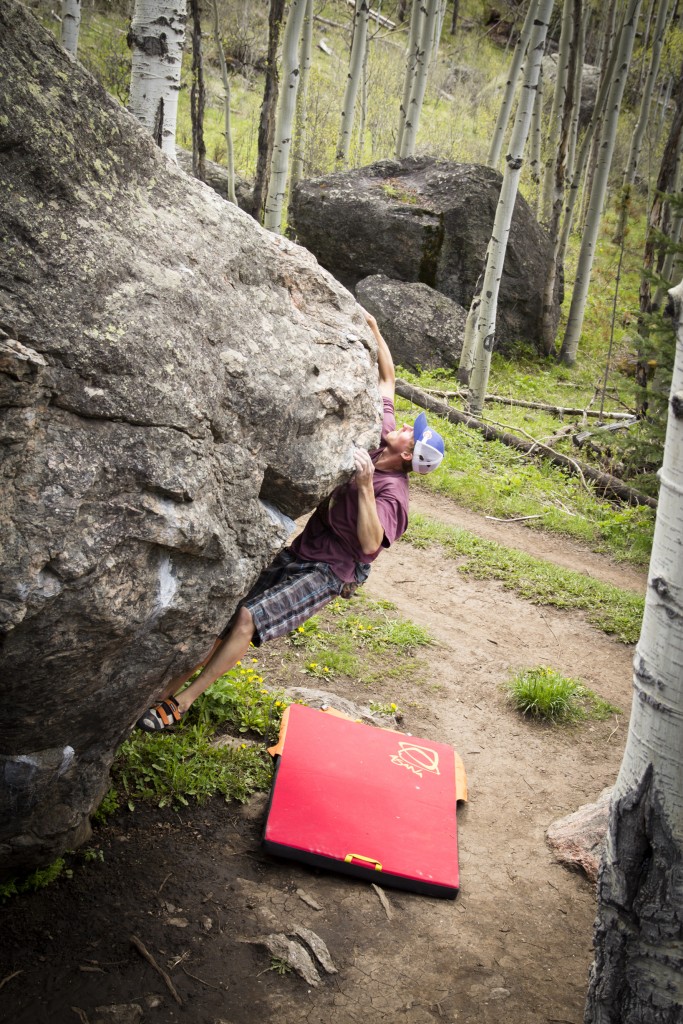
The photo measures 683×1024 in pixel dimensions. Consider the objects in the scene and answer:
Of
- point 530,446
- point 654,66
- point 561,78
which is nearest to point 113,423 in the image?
point 530,446

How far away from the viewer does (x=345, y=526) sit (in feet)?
14.7

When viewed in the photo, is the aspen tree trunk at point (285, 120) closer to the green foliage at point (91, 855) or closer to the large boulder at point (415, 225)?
the large boulder at point (415, 225)

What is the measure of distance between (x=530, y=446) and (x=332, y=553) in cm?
773

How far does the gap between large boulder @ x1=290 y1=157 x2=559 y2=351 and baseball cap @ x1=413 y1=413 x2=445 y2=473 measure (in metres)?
11.2

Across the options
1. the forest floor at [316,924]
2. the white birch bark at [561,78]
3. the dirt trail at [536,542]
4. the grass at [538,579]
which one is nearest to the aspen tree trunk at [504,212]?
the dirt trail at [536,542]

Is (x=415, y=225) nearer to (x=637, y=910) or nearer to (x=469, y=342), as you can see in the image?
(x=469, y=342)

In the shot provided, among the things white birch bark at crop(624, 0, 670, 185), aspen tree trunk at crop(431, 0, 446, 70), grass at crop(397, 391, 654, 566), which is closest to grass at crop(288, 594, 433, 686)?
grass at crop(397, 391, 654, 566)

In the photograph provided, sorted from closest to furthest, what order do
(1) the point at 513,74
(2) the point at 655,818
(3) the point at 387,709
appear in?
(2) the point at 655,818
(3) the point at 387,709
(1) the point at 513,74

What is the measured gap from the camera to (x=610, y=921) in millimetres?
2938

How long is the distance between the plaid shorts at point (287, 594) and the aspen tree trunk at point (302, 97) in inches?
614

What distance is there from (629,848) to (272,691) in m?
3.31

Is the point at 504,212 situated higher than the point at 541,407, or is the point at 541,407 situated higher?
the point at 504,212

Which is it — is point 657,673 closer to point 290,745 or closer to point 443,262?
point 290,745

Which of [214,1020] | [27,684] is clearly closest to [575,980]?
[214,1020]
